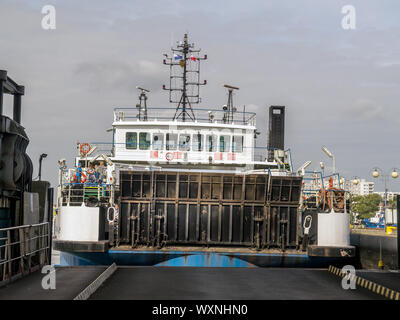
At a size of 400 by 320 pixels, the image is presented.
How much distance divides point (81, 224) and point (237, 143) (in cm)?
922

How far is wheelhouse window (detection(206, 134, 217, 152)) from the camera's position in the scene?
25.7 meters

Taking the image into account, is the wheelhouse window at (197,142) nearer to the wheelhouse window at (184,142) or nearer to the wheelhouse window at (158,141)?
the wheelhouse window at (184,142)

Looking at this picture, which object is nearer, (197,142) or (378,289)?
(378,289)

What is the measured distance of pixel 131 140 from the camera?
26.0 m

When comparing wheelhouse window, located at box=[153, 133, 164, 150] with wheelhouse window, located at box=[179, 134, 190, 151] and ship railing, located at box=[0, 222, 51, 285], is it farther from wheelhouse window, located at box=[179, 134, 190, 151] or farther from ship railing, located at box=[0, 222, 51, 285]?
ship railing, located at box=[0, 222, 51, 285]

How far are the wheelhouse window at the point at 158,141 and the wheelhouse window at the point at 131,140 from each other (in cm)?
92

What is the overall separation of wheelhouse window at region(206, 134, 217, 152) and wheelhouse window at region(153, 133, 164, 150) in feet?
6.65

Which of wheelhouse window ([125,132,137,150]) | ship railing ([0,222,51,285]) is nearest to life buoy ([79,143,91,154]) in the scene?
wheelhouse window ([125,132,137,150])

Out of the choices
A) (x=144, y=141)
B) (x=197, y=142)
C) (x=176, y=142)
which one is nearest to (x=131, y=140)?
(x=144, y=141)

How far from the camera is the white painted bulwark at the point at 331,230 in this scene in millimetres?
19594

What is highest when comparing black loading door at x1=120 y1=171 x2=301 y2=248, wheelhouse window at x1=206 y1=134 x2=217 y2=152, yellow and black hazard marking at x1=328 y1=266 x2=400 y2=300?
wheelhouse window at x1=206 y1=134 x2=217 y2=152

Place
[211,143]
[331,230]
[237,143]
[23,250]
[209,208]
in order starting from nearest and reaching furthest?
[23,250] < [331,230] < [209,208] < [211,143] < [237,143]

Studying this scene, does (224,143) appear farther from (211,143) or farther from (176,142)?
(176,142)
